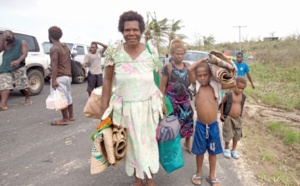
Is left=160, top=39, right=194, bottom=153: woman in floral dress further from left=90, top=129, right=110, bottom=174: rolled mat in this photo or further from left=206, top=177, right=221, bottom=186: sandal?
left=90, top=129, right=110, bottom=174: rolled mat

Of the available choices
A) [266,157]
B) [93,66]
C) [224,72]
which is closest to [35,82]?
[93,66]

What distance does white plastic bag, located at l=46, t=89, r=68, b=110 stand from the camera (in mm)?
4160

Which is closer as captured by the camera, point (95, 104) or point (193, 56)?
point (95, 104)

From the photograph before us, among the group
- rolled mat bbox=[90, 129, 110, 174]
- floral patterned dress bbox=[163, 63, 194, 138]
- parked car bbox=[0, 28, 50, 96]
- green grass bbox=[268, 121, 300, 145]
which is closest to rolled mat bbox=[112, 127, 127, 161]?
rolled mat bbox=[90, 129, 110, 174]

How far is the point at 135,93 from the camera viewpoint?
207 centimetres

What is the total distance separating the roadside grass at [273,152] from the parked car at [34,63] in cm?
606

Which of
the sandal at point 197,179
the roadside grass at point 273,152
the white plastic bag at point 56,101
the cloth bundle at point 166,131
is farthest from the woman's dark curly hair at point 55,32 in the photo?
the roadside grass at point 273,152

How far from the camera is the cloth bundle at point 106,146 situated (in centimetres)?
198

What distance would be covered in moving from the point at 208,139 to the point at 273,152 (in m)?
1.93

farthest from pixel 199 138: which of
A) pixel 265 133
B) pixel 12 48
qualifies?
pixel 12 48

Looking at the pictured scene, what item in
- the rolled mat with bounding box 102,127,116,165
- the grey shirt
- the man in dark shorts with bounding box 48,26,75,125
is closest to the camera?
the rolled mat with bounding box 102,127,116,165

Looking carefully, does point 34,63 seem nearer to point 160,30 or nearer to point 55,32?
point 55,32

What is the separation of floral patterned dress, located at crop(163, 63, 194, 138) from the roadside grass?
1054mm

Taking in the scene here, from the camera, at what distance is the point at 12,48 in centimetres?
527
